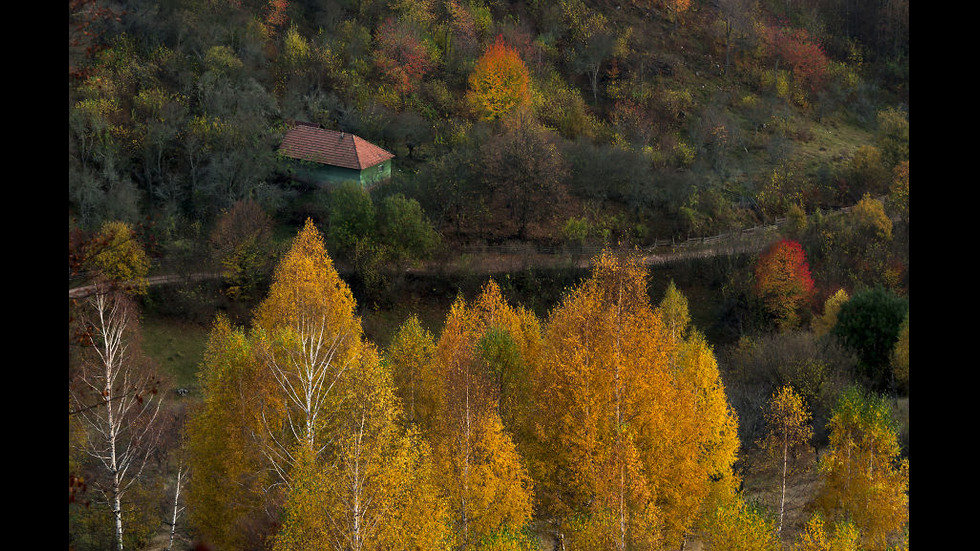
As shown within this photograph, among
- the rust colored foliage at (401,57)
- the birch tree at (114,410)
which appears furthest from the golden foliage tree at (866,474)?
the rust colored foliage at (401,57)

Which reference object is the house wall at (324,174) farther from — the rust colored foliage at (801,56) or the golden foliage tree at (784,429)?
the rust colored foliage at (801,56)

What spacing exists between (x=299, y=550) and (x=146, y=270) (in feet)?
104

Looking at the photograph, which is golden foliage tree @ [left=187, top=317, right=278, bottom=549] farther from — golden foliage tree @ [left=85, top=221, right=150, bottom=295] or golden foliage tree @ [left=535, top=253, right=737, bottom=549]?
golden foliage tree @ [left=85, top=221, right=150, bottom=295]

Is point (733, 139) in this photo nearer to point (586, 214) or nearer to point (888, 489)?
point (586, 214)

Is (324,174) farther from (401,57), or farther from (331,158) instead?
(401,57)

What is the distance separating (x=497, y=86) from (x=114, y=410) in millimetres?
43131

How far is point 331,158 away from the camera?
181 feet

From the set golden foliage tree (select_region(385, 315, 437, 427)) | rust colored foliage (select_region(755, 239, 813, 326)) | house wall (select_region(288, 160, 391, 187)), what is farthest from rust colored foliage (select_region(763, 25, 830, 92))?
golden foliage tree (select_region(385, 315, 437, 427))

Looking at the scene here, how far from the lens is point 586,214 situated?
2233 inches

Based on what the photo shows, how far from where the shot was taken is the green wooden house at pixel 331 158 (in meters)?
54.8

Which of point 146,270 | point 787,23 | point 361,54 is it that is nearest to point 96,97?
point 146,270

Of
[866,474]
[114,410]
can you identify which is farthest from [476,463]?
[866,474]

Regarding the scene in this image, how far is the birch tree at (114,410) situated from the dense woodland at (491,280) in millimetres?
317

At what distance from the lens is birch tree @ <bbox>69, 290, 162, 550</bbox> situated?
24.6 m
